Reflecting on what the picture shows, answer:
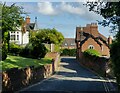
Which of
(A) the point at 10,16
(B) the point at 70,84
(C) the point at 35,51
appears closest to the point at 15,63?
(B) the point at 70,84

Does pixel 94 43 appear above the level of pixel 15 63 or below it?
above

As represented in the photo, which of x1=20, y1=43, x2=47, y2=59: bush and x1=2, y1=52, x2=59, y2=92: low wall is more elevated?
x1=20, y1=43, x2=47, y2=59: bush

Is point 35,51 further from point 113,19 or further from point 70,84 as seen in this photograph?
point 113,19

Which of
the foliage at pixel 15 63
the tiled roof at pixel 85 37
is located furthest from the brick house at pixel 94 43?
the foliage at pixel 15 63

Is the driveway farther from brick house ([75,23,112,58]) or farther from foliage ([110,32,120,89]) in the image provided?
brick house ([75,23,112,58])

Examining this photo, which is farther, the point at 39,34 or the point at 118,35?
the point at 39,34

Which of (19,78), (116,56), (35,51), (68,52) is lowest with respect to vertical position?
(19,78)

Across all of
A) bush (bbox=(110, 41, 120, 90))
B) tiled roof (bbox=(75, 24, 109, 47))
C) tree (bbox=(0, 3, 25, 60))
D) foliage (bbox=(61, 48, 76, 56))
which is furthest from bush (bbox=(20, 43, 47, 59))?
foliage (bbox=(61, 48, 76, 56))

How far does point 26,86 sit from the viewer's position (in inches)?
963

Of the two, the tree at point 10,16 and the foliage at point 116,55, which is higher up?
the tree at point 10,16

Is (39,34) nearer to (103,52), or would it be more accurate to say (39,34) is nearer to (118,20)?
(103,52)

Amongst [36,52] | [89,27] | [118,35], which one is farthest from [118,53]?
[89,27]

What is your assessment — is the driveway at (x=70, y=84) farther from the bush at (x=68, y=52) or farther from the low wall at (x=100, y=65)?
the bush at (x=68, y=52)

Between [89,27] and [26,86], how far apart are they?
194 ft
